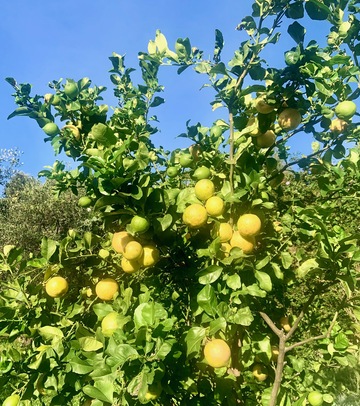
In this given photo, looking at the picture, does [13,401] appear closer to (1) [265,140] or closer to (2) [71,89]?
(2) [71,89]

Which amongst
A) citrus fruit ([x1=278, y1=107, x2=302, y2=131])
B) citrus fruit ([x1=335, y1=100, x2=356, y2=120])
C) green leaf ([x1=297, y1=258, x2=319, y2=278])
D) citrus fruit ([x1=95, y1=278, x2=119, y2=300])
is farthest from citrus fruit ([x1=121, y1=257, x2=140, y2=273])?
citrus fruit ([x1=335, y1=100, x2=356, y2=120])

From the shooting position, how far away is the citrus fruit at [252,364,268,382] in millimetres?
2172

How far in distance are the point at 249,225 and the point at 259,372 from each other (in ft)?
3.29

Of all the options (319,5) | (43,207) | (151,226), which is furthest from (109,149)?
(43,207)

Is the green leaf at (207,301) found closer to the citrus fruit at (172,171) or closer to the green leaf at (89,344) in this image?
the green leaf at (89,344)

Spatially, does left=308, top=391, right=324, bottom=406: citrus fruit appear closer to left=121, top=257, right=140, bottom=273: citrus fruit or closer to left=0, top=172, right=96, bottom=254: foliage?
left=121, top=257, right=140, bottom=273: citrus fruit

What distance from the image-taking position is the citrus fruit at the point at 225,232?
5.75ft

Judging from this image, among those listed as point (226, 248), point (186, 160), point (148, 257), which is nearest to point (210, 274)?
point (226, 248)

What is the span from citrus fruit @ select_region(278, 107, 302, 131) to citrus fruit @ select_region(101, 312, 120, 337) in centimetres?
116

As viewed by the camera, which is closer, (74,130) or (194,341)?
(194,341)

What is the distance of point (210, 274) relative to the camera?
1.56m

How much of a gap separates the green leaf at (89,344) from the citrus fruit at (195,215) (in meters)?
0.65

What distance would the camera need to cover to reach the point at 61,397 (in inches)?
68.8

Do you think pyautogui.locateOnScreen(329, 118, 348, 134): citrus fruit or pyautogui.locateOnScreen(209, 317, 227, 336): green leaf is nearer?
pyautogui.locateOnScreen(209, 317, 227, 336): green leaf
